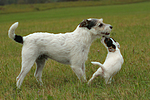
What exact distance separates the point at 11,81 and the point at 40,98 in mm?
1619

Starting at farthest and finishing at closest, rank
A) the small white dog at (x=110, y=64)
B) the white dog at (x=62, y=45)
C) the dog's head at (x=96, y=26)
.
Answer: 1. the dog's head at (x=96, y=26)
2. the white dog at (x=62, y=45)
3. the small white dog at (x=110, y=64)

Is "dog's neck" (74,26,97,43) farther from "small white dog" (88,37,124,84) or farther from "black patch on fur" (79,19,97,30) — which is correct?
"small white dog" (88,37,124,84)

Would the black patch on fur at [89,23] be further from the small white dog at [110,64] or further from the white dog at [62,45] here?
the small white dog at [110,64]

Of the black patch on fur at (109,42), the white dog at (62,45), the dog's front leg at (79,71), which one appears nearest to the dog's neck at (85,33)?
the white dog at (62,45)

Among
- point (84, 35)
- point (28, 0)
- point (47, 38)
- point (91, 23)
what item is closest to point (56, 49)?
point (47, 38)

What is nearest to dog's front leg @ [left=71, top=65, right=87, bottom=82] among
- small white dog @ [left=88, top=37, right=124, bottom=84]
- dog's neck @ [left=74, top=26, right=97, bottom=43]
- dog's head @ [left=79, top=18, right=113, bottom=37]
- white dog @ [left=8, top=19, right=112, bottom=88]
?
white dog @ [left=8, top=19, right=112, bottom=88]

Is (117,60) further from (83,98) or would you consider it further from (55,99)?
(55,99)

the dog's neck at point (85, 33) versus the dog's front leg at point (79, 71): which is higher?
the dog's neck at point (85, 33)

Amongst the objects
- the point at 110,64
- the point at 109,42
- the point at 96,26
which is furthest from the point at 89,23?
the point at 110,64

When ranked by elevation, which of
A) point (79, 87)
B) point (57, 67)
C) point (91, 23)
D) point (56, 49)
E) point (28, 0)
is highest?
point (91, 23)

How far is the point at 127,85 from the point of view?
3.85 m

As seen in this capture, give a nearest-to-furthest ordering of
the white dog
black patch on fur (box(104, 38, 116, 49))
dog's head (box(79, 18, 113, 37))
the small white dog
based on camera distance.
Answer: the small white dog
the white dog
dog's head (box(79, 18, 113, 37))
black patch on fur (box(104, 38, 116, 49))

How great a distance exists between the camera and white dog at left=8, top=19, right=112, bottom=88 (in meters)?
4.27

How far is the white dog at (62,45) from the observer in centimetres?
427
